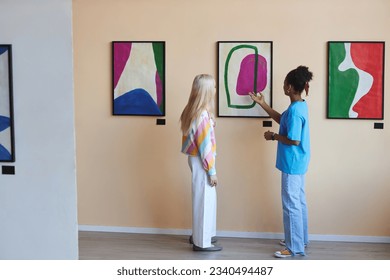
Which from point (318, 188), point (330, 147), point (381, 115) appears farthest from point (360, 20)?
point (318, 188)

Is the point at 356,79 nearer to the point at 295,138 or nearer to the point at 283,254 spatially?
the point at 295,138

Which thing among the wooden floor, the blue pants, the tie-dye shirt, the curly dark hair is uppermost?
the curly dark hair

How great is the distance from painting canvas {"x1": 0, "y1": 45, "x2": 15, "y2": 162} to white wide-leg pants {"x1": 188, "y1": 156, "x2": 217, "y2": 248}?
1462 mm

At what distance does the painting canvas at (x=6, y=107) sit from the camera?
126 inches

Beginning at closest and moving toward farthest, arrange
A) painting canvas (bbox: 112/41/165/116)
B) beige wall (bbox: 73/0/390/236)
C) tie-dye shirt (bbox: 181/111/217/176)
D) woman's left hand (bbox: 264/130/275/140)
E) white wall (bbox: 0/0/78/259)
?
white wall (bbox: 0/0/78/259)
tie-dye shirt (bbox: 181/111/217/176)
woman's left hand (bbox: 264/130/275/140)
beige wall (bbox: 73/0/390/236)
painting canvas (bbox: 112/41/165/116)

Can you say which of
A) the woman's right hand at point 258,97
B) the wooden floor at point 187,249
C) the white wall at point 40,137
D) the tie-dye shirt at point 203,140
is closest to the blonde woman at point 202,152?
the tie-dye shirt at point 203,140

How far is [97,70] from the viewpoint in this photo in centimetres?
470

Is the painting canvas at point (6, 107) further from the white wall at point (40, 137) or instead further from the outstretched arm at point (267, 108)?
the outstretched arm at point (267, 108)

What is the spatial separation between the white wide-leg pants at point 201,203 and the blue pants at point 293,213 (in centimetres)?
60

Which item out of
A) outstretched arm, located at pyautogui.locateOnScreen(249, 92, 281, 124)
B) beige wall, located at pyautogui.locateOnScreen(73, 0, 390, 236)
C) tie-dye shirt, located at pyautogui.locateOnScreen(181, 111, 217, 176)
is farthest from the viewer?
beige wall, located at pyautogui.locateOnScreen(73, 0, 390, 236)

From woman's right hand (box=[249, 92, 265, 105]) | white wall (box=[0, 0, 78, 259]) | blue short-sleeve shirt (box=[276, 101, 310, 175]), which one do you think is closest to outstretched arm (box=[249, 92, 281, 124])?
woman's right hand (box=[249, 92, 265, 105])

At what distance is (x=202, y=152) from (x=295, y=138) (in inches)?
29.1

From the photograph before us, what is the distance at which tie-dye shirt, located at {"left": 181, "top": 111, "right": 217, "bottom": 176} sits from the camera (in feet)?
13.1

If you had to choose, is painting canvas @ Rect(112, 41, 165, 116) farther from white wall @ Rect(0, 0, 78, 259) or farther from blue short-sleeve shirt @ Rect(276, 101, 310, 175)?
white wall @ Rect(0, 0, 78, 259)
